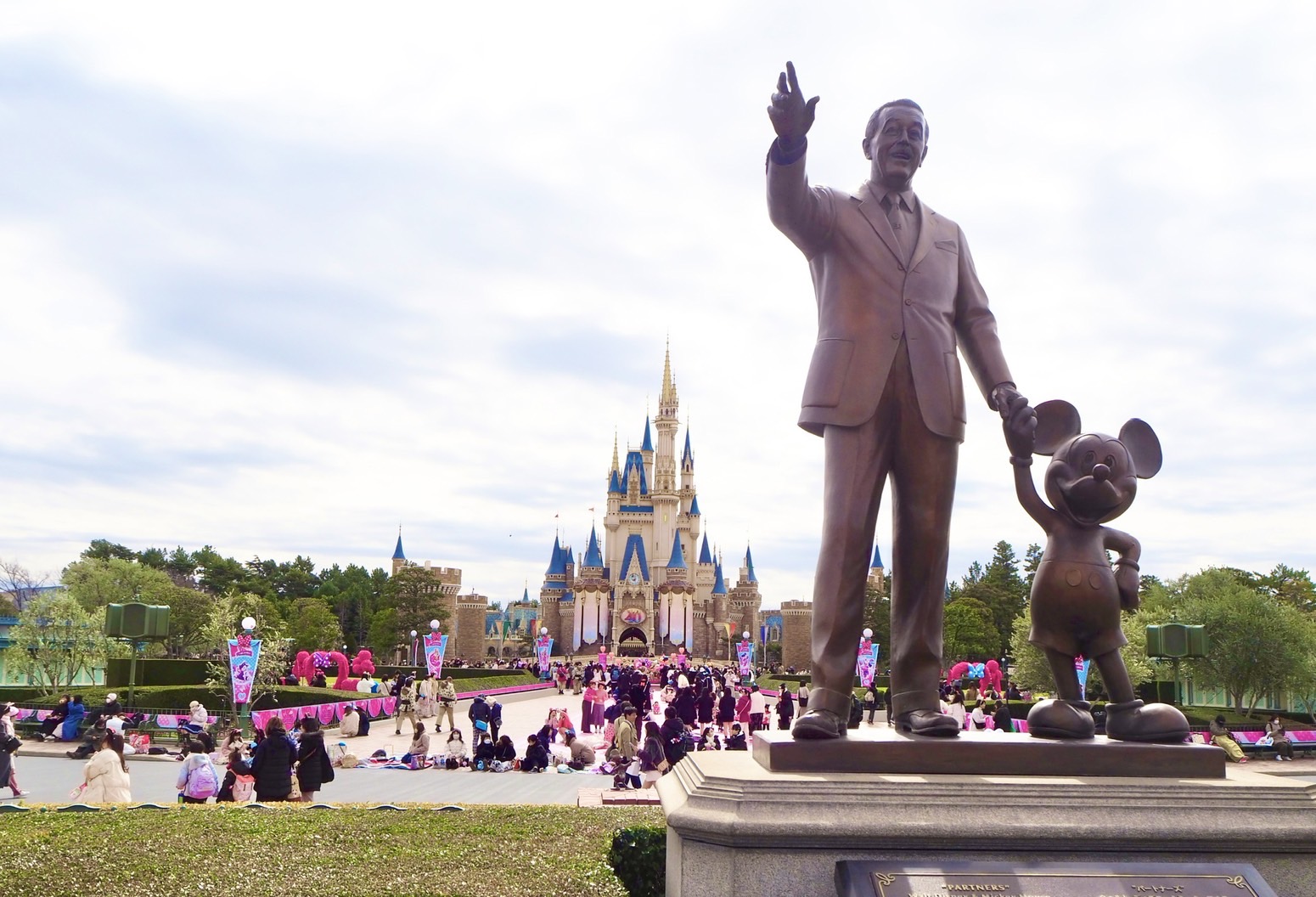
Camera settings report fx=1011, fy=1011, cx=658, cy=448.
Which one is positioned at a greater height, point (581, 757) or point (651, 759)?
point (651, 759)

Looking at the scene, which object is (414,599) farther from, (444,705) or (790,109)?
(790,109)

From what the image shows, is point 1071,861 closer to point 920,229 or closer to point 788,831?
point 788,831

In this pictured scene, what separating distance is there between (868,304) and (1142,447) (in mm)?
1467

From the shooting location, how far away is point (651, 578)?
89.4 m

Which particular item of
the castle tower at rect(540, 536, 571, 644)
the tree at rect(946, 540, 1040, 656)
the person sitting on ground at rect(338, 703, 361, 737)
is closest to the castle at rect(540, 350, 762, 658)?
the castle tower at rect(540, 536, 571, 644)

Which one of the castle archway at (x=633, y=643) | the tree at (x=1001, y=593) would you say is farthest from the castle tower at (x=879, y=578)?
the castle archway at (x=633, y=643)

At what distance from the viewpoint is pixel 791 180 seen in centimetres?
453

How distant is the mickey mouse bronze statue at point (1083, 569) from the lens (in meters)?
4.37

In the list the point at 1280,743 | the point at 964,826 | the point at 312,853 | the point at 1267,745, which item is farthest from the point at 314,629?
the point at 964,826

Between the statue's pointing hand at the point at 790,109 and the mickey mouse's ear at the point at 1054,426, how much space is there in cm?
178

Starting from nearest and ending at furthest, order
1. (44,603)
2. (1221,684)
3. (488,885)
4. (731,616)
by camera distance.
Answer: (488,885) < (1221,684) < (44,603) < (731,616)

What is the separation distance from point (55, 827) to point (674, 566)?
8001 cm

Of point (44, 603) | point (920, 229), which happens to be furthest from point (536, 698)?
point (920, 229)

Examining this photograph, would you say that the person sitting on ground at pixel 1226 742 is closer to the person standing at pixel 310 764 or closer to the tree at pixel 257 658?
the person standing at pixel 310 764
